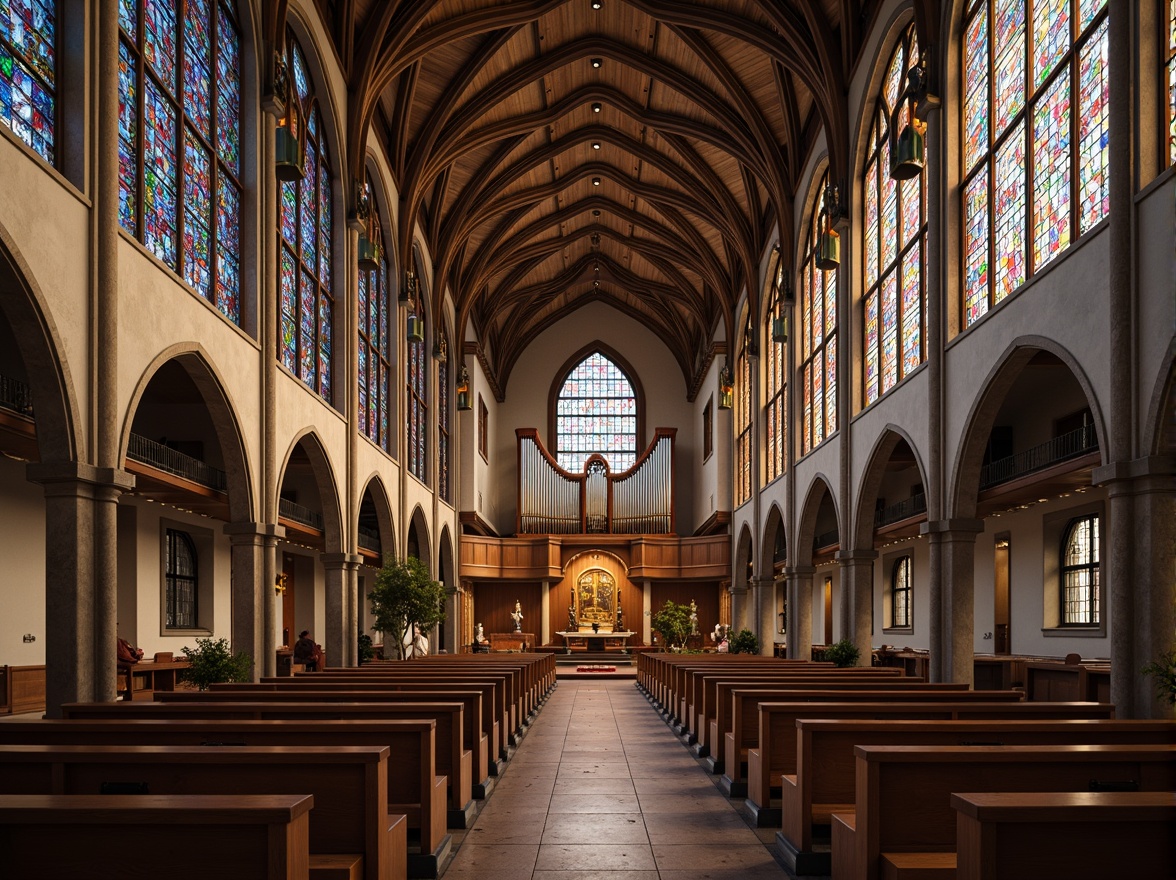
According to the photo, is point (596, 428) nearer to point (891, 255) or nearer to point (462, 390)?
point (462, 390)

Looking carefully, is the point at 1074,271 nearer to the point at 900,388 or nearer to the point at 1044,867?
the point at 900,388

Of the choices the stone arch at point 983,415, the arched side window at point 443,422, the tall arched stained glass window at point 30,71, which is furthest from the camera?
the arched side window at point 443,422

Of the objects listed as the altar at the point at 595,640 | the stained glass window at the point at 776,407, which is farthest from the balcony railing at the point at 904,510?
the altar at the point at 595,640

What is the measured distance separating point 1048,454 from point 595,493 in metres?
27.0

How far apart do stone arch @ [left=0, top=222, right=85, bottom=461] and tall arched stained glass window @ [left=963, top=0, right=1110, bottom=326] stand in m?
9.57

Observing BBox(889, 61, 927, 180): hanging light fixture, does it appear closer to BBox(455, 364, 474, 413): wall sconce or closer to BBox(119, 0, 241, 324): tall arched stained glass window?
BBox(119, 0, 241, 324): tall arched stained glass window

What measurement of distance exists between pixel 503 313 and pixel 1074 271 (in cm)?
3190

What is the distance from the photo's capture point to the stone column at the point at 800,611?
23469 millimetres

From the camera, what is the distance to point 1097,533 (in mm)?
16359

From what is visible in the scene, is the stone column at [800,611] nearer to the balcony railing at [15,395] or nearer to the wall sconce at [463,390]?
the wall sconce at [463,390]

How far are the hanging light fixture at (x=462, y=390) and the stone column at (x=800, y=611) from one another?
12482 millimetres

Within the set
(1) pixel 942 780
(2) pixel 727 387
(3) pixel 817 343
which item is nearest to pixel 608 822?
(1) pixel 942 780

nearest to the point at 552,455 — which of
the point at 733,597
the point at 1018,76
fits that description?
the point at 733,597

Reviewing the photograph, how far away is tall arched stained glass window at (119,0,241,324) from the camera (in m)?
11.3
